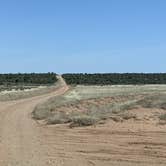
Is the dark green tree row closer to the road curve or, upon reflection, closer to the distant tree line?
the distant tree line

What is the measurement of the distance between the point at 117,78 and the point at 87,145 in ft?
462

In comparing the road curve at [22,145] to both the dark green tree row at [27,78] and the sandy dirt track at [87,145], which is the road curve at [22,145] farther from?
the dark green tree row at [27,78]

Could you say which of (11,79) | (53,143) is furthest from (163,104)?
(11,79)

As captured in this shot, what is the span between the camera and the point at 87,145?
53.7 feet

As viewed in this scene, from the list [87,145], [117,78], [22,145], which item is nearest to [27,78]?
[117,78]

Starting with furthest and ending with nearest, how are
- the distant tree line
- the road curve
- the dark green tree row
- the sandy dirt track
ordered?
the distant tree line → the dark green tree row → the road curve → the sandy dirt track

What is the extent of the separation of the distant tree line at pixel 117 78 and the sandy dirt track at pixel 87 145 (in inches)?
5048

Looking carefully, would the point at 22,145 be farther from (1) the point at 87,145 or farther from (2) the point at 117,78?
(2) the point at 117,78

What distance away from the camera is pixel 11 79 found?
152125 millimetres

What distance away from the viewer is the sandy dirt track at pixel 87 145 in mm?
13625

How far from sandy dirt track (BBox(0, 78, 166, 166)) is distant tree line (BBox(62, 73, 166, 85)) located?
128 meters

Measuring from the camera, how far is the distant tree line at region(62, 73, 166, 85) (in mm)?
151562

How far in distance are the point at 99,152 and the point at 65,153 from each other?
939mm

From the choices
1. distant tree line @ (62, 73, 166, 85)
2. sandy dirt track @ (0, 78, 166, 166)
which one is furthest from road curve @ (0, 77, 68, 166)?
distant tree line @ (62, 73, 166, 85)
